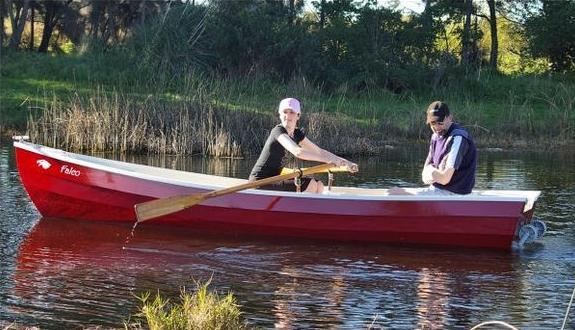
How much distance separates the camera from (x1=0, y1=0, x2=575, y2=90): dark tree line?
92.9 feet

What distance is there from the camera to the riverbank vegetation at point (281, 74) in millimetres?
18266

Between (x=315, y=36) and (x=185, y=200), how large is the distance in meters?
21.7

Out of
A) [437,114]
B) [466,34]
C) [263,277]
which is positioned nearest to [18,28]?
[466,34]

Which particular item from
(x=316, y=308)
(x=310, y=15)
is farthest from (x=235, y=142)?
(x=310, y=15)

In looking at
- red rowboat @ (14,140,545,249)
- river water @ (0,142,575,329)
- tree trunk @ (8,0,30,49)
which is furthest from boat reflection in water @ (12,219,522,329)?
tree trunk @ (8,0,30,49)

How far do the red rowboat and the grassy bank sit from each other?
6.82m

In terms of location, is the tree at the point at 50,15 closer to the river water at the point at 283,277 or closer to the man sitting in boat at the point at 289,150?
the river water at the point at 283,277

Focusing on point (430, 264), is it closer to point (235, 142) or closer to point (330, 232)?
point (330, 232)

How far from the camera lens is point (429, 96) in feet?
95.2

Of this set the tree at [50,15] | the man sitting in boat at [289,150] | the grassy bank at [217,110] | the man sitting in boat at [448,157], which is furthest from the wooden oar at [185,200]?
the tree at [50,15]

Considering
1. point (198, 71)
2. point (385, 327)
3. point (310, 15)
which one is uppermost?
point (310, 15)

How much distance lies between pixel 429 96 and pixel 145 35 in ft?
30.3

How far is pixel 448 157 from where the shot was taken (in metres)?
8.98

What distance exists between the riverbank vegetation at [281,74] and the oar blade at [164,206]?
26.9 ft
